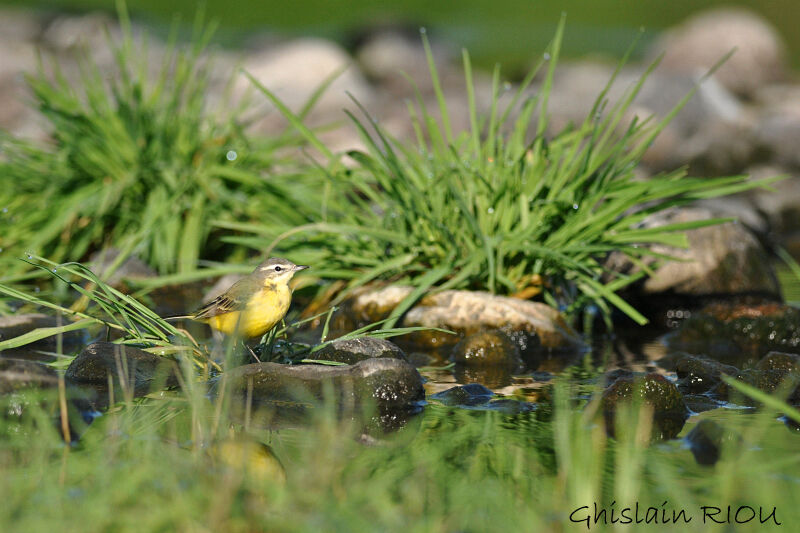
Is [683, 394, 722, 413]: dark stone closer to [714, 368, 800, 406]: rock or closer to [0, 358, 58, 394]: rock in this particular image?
[714, 368, 800, 406]: rock

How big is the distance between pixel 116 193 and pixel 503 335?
3.04 m

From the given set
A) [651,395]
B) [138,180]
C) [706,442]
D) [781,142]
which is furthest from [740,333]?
[781,142]

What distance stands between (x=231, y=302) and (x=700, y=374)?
2087 mm

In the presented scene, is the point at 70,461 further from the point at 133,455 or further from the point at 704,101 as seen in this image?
the point at 704,101

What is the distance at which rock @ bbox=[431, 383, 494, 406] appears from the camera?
3.96 metres

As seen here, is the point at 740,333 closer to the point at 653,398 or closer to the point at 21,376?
the point at 653,398

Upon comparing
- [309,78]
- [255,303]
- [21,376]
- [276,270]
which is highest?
[309,78]

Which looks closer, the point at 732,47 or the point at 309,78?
the point at 309,78

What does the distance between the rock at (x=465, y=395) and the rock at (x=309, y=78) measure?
9.75 meters

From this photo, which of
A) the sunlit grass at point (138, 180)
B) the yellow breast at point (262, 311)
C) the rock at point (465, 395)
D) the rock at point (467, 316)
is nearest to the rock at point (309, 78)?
the sunlit grass at point (138, 180)

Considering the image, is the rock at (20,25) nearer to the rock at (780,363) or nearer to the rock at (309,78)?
the rock at (309,78)

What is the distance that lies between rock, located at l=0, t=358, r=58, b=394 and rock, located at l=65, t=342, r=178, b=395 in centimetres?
46

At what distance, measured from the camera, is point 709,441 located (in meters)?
3.19

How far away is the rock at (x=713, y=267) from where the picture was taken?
6.15m
